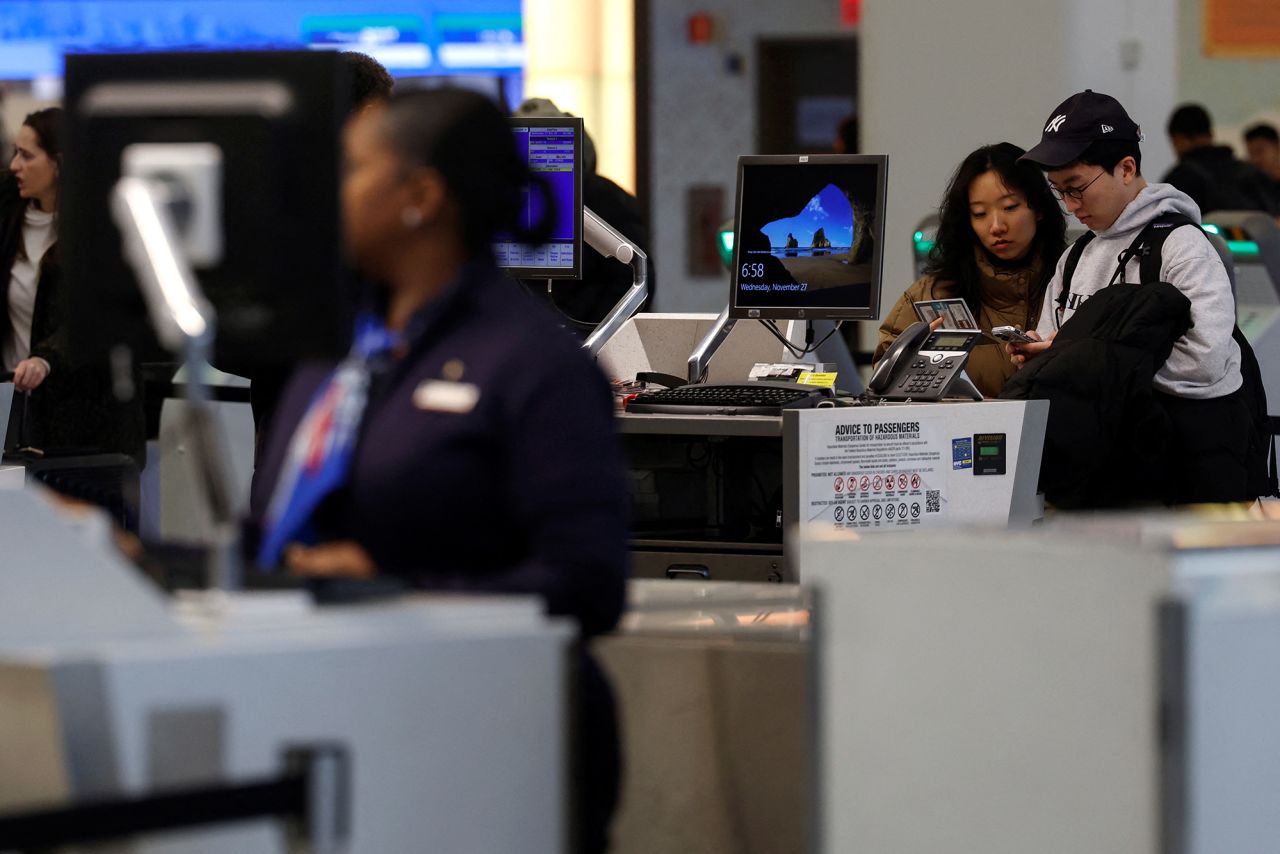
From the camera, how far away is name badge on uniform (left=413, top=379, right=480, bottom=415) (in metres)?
1.84

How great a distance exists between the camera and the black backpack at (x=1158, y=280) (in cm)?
390

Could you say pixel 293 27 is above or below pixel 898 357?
above

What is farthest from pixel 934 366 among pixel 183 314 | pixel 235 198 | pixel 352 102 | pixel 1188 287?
pixel 183 314

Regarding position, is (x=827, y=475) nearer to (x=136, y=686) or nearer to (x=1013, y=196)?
(x=1013, y=196)

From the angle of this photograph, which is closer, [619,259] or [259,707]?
[259,707]

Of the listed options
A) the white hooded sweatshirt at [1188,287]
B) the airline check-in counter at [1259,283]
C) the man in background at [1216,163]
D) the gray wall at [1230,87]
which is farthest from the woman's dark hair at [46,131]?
the gray wall at [1230,87]

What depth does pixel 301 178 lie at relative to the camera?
176cm

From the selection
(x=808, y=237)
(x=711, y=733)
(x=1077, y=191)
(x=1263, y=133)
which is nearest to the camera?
(x=711, y=733)

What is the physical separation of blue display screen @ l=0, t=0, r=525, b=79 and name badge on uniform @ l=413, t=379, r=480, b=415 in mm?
7331

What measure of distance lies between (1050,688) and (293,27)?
7.98m

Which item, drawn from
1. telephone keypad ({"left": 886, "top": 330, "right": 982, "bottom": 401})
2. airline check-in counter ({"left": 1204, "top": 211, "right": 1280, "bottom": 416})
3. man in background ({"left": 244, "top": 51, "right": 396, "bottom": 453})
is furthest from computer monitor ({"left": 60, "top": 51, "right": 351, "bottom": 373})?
airline check-in counter ({"left": 1204, "top": 211, "right": 1280, "bottom": 416})

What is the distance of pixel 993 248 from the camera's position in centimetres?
425

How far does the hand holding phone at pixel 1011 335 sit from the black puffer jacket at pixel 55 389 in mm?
2651

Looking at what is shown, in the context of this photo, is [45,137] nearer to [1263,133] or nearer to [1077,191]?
[1077,191]
